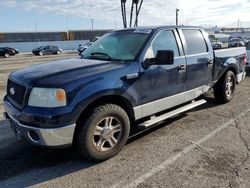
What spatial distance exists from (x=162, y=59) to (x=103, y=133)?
1.42m

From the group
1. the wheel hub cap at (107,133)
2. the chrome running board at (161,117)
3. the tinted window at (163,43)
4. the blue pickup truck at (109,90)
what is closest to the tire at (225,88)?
the blue pickup truck at (109,90)

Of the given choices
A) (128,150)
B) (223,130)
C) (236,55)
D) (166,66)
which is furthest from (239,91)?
(128,150)

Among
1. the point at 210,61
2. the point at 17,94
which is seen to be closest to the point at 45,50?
the point at 210,61

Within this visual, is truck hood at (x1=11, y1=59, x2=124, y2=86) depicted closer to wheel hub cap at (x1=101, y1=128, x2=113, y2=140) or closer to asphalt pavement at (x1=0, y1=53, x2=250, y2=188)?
wheel hub cap at (x1=101, y1=128, x2=113, y2=140)

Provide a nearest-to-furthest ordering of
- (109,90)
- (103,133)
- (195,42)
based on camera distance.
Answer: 1. (109,90)
2. (103,133)
3. (195,42)

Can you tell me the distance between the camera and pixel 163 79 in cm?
464

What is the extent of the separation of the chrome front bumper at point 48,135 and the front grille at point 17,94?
0.98 feet

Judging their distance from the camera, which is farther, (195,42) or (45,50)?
(45,50)

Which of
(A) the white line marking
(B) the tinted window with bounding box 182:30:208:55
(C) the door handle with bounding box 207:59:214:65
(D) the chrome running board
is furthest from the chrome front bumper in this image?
(C) the door handle with bounding box 207:59:214:65

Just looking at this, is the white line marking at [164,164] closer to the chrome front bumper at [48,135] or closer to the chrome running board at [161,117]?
the chrome running board at [161,117]

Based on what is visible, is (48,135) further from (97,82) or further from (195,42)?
(195,42)

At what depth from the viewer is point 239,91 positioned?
8.34 metres

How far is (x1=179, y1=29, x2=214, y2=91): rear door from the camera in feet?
17.3

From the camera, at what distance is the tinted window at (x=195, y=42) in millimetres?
5375
